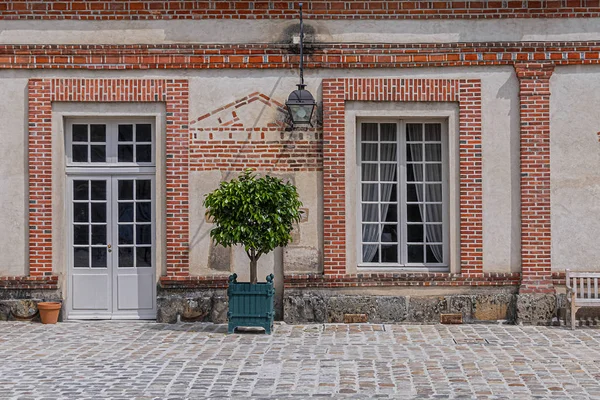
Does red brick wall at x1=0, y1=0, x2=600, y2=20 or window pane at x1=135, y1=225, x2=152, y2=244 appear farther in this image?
window pane at x1=135, y1=225, x2=152, y2=244

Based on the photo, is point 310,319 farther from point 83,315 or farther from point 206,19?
point 206,19

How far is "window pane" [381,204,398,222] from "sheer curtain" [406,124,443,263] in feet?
1.16

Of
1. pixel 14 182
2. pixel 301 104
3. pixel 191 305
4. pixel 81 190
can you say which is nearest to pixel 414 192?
pixel 301 104

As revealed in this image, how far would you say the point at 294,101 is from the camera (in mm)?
11984

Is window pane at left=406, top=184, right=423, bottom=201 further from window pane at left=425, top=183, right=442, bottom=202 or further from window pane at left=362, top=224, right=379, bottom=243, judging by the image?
window pane at left=362, top=224, right=379, bottom=243

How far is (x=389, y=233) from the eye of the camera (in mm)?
12633

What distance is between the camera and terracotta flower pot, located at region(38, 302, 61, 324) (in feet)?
40.0

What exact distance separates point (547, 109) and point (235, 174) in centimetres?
434

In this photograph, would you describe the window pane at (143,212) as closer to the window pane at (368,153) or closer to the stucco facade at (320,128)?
the stucco facade at (320,128)

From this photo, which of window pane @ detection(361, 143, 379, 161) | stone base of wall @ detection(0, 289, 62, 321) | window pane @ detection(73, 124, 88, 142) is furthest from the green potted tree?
stone base of wall @ detection(0, 289, 62, 321)

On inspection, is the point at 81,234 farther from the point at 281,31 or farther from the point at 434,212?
the point at 434,212

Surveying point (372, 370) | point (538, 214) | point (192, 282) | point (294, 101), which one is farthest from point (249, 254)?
point (538, 214)

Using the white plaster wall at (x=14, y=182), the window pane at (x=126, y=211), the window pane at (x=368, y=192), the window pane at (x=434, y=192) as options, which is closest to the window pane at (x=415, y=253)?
the window pane at (x=434, y=192)

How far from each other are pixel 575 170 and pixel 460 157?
158 cm
